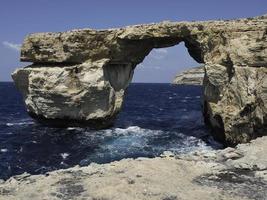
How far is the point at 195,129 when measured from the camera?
1614 inches

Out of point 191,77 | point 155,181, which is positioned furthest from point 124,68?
point 191,77

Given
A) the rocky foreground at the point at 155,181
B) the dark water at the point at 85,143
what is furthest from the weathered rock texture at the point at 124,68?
the rocky foreground at the point at 155,181

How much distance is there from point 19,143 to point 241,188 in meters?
22.4

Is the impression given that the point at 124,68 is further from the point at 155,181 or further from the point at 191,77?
the point at 191,77

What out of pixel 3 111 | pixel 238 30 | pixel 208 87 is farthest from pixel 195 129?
pixel 3 111

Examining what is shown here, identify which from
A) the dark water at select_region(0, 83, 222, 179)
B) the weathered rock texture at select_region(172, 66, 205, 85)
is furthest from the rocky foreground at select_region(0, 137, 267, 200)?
the weathered rock texture at select_region(172, 66, 205, 85)

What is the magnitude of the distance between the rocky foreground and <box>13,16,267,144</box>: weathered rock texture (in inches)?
400

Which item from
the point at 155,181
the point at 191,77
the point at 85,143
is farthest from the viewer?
the point at 191,77

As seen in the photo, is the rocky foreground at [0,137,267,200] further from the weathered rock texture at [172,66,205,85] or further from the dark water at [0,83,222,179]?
the weathered rock texture at [172,66,205,85]

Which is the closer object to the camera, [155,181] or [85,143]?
[155,181]

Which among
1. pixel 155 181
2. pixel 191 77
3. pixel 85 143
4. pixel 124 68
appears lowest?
pixel 191 77

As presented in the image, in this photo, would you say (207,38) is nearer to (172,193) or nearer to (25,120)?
(172,193)

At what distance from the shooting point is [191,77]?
178500mm

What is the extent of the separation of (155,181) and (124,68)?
2777 centimetres
